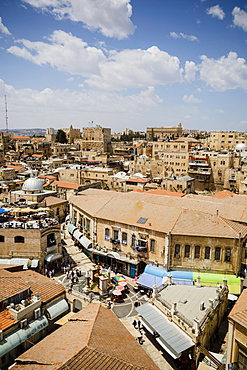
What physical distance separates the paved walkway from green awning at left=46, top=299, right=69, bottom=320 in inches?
247

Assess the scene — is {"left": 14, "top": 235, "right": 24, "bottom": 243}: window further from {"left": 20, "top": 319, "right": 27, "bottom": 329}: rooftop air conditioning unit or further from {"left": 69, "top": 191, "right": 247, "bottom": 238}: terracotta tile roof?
{"left": 20, "top": 319, "right": 27, "bottom": 329}: rooftop air conditioning unit

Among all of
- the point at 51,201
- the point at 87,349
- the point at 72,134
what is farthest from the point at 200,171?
the point at 72,134

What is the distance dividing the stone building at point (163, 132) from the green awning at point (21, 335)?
6118 inches

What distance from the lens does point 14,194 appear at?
1929 inches

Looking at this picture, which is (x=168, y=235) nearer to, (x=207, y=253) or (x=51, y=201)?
(x=207, y=253)

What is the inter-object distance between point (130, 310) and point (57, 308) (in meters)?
8.68

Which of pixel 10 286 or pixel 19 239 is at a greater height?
pixel 10 286

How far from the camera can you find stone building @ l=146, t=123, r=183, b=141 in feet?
564

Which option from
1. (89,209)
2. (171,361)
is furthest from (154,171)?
(171,361)

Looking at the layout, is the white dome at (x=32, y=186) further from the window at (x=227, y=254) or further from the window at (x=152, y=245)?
the window at (x=227, y=254)

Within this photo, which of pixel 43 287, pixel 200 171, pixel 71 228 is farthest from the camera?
pixel 200 171

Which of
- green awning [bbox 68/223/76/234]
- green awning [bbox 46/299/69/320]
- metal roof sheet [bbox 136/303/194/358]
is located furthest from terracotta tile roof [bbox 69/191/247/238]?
green awning [bbox 46/299/69/320]

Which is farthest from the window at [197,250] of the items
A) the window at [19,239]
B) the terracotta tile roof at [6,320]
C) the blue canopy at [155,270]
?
the window at [19,239]

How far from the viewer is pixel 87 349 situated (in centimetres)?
1616
